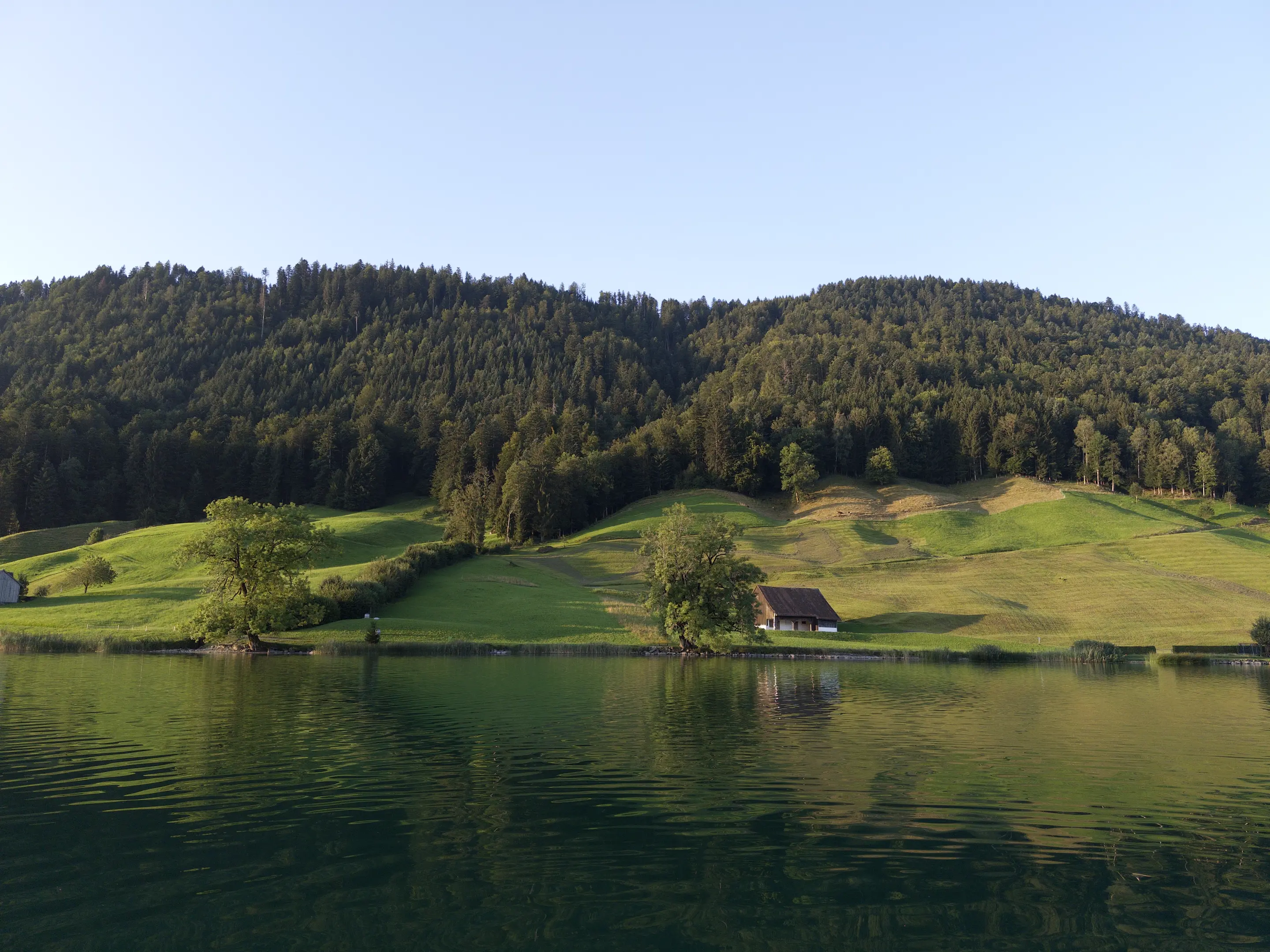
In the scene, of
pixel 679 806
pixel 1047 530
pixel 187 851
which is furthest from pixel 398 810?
pixel 1047 530

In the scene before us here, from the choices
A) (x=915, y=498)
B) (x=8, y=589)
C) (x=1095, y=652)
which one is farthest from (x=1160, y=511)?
(x=8, y=589)

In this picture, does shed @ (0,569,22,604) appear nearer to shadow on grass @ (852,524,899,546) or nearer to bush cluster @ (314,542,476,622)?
bush cluster @ (314,542,476,622)

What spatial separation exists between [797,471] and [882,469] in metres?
18.0

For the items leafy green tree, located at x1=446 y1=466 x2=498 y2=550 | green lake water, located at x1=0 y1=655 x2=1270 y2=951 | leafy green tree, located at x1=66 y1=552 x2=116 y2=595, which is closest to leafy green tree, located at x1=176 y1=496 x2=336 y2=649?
leafy green tree, located at x1=66 y1=552 x2=116 y2=595

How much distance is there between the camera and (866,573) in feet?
357

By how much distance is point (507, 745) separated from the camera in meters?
26.1

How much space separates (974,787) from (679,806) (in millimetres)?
8250

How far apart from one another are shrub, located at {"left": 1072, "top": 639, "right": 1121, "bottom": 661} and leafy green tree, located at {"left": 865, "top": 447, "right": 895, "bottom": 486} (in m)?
90.4

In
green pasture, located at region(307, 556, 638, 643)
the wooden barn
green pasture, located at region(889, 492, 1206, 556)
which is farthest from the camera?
green pasture, located at region(889, 492, 1206, 556)

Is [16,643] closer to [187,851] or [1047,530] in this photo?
[187,851]

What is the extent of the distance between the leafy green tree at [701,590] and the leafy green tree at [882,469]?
9441 centimetres

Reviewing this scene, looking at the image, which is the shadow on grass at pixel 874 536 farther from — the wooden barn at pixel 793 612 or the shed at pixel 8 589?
the shed at pixel 8 589

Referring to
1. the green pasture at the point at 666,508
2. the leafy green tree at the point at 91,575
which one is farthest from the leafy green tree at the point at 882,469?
the leafy green tree at the point at 91,575

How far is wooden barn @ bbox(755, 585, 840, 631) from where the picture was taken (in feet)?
284
